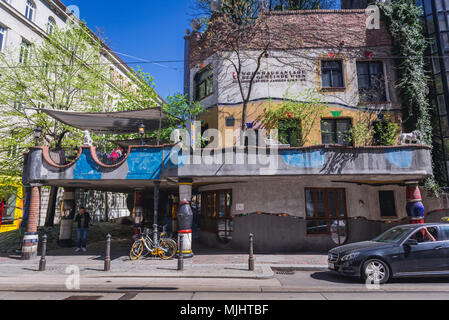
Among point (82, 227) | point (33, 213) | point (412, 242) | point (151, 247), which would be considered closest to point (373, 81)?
point (412, 242)

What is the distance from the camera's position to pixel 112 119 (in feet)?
45.1

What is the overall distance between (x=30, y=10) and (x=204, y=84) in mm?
18504

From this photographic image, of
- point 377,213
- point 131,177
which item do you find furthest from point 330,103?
point 131,177

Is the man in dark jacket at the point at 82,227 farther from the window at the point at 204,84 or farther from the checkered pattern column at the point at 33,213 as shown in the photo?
the window at the point at 204,84

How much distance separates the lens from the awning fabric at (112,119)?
12742mm

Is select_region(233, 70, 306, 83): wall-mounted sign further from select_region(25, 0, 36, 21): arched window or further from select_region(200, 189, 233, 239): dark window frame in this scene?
select_region(25, 0, 36, 21): arched window

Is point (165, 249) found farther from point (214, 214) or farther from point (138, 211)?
point (138, 211)

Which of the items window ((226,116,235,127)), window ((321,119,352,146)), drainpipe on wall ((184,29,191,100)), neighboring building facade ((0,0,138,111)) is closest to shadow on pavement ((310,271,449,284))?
window ((321,119,352,146))

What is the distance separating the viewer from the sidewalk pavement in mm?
8734

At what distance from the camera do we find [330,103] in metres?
15.3

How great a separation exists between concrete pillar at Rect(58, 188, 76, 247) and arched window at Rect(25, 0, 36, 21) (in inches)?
698

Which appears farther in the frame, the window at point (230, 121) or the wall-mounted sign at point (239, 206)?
the window at point (230, 121)

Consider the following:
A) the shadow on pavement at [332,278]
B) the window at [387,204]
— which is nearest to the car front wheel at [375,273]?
the shadow on pavement at [332,278]

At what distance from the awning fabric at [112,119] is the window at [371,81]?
11339 millimetres
